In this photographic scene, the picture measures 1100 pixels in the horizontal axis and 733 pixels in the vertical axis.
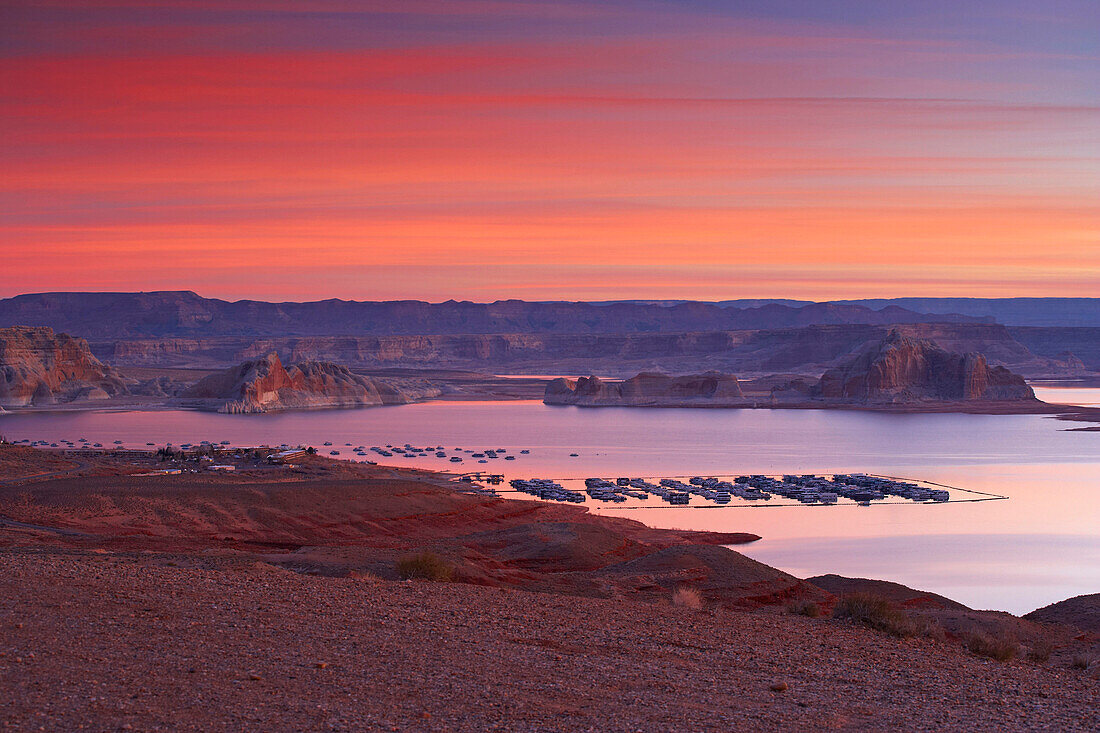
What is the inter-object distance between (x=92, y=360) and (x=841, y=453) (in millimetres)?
107384

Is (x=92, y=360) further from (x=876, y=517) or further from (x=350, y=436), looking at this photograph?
(x=876, y=517)

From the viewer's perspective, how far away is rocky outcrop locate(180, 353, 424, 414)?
128 meters

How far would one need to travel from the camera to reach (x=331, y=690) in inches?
384

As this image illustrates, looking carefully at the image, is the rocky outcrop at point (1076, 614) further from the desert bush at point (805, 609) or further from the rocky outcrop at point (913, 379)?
the rocky outcrop at point (913, 379)

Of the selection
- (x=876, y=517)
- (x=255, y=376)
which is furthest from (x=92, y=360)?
(x=876, y=517)

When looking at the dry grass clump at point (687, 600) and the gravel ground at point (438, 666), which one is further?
the dry grass clump at point (687, 600)

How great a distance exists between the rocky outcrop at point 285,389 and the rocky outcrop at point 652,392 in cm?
2288

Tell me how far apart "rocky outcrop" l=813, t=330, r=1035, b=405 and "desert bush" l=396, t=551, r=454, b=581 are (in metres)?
129

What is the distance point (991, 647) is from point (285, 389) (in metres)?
126

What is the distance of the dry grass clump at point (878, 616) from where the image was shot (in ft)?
50.5

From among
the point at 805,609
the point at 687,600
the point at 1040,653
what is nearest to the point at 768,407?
the point at 805,609

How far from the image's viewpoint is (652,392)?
146000 mm

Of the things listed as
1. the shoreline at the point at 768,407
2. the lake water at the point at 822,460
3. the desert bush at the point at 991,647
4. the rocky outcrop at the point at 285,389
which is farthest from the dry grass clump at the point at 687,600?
the rocky outcrop at the point at 285,389

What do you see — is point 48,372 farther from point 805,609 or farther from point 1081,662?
point 1081,662
